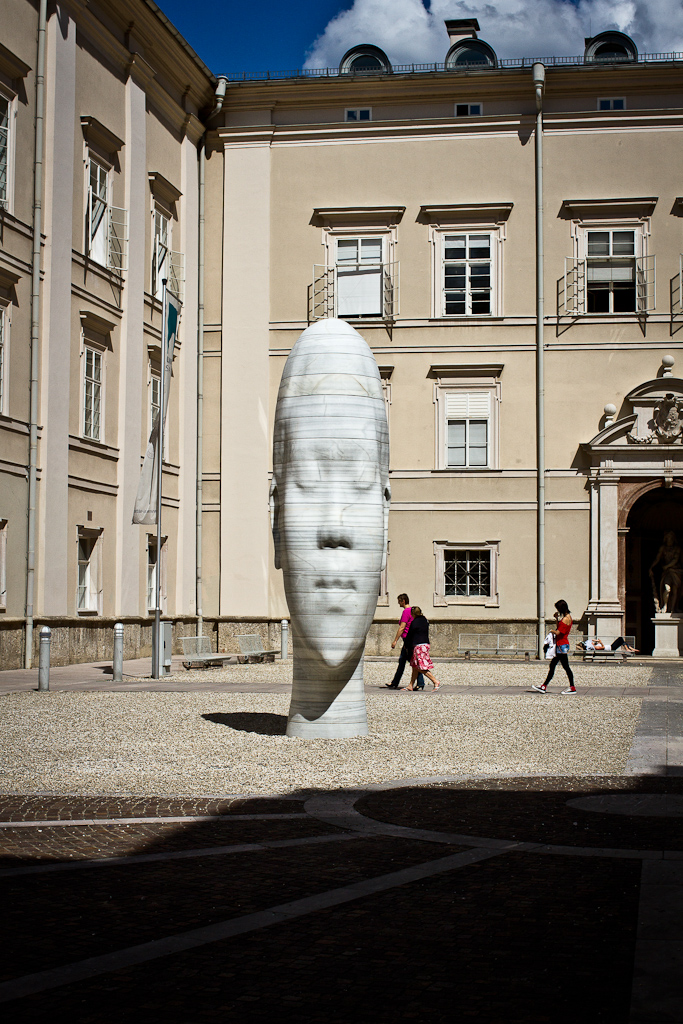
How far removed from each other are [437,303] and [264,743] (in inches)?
782

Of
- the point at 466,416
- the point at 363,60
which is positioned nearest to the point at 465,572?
the point at 466,416

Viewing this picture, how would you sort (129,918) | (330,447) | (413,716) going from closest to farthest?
(129,918) < (330,447) < (413,716)

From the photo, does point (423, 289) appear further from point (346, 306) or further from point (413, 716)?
point (413, 716)

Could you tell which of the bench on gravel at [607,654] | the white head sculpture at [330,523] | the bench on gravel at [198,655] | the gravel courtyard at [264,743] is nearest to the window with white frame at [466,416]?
the bench on gravel at [607,654]

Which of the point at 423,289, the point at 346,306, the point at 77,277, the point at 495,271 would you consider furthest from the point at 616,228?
the point at 77,277

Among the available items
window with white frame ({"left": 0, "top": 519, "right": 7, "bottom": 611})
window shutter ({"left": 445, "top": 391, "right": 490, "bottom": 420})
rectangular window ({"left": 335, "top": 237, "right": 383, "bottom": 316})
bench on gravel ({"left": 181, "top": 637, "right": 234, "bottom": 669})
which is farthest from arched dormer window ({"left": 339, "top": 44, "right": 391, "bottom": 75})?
window with white frame ({"left": 0, "top": 519, "right": 7, "bottom": 611})

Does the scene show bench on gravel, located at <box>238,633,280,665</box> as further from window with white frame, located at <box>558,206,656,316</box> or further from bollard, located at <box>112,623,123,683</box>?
window with white frame, located at <box>558,206,656,316</box>

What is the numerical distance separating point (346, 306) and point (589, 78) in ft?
28.3

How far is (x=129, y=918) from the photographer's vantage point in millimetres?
5320

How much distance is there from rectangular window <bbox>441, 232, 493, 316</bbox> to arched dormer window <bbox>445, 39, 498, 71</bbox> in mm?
5333

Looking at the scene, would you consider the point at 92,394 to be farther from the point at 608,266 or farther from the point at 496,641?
the point at 608,266

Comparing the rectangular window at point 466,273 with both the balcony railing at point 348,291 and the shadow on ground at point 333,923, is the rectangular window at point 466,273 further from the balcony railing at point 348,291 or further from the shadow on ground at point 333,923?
the shadow on ground at point 333,923

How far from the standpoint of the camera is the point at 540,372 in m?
28.6

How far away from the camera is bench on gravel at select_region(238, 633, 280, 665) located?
25500 millimetres
